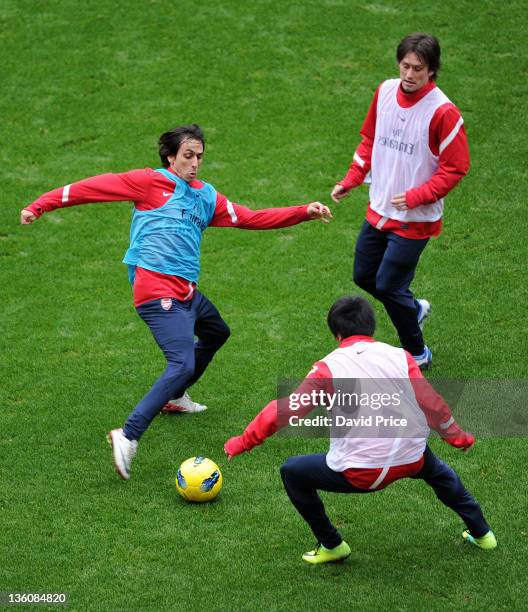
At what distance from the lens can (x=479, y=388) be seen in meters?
8.43

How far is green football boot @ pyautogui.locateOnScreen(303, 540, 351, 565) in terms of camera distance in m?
6.35

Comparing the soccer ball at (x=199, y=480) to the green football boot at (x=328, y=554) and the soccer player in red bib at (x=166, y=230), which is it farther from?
the green football boot at (x=328, y=554)

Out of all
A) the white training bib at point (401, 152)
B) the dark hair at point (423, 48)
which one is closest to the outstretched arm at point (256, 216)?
the white training bib at point (401, 152)

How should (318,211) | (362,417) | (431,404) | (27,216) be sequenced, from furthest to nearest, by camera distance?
(318,211) < (27,216) < (431,404) < (362,417)

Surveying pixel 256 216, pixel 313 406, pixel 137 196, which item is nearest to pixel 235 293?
pixel 256 216

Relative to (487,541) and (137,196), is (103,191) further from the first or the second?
(487,541)

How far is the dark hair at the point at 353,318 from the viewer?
5.88 meters

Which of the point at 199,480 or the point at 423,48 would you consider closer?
the point at 199,480

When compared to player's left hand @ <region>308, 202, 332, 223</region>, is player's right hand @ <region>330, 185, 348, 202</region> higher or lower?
lower

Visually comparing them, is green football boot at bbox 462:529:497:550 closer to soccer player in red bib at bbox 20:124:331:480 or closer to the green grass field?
the green grass field

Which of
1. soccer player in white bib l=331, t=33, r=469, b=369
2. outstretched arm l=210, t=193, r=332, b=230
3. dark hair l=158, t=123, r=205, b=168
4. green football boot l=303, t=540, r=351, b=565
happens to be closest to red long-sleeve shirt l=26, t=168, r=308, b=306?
dark hair l=158, t=123, r=205, b=168

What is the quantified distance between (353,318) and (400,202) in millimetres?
2127

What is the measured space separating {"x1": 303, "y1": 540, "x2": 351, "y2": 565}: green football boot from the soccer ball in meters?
0.94

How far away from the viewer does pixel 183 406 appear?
832 cm
